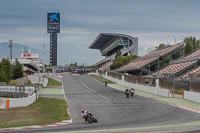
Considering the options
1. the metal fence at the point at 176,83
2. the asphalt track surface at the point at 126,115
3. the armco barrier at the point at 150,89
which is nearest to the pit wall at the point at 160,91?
the armco barrier at the point at 150,89

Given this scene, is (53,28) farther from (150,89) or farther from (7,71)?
(150,89)

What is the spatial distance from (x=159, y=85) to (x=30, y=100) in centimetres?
2200

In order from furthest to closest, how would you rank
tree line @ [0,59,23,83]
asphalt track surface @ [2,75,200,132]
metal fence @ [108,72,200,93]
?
tree line @ [0,59,23,83] < metal fence @ [108,72,200,93] < asphalt track surface @ [2,75,200,132]

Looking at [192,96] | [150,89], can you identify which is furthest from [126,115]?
[150,89]

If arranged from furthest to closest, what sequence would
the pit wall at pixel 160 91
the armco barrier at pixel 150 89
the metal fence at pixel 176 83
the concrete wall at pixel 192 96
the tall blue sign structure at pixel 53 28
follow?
the tall blue sign structure at pixel 53 28, the armco barrier at pixel 150 89, the metal fence at pixel 176 83, the pit wall at pixel 160 91, the concrete wall at pixel 192 96

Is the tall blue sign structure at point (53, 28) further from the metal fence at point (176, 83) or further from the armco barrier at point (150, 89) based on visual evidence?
the metal fence at point (176, 83)

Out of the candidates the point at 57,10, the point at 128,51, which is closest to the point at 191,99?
the point at 128,51

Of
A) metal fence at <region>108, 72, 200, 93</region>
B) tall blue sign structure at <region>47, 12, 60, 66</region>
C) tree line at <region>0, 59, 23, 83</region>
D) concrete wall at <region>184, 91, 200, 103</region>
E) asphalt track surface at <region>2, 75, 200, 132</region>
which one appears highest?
tall blue sign structure at <region>47, 12, 60, 66</region>

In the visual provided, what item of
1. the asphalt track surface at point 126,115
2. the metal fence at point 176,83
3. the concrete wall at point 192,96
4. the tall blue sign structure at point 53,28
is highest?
the tall blue sign structure at point 53,28

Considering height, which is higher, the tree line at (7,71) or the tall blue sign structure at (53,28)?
the tall blue sign structure at (53,28)

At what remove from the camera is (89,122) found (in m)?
20.5

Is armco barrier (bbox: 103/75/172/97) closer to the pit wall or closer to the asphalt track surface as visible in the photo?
the pit wall

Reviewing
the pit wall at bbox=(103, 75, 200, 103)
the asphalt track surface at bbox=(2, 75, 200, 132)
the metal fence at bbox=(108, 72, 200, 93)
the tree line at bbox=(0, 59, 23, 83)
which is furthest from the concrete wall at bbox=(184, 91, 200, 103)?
the tree line at bbox=(0, 59, 23, 83)

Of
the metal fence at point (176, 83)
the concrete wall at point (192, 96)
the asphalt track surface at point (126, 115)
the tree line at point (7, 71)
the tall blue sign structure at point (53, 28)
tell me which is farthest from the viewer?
the tall blue sign structure at point (53, 28)
